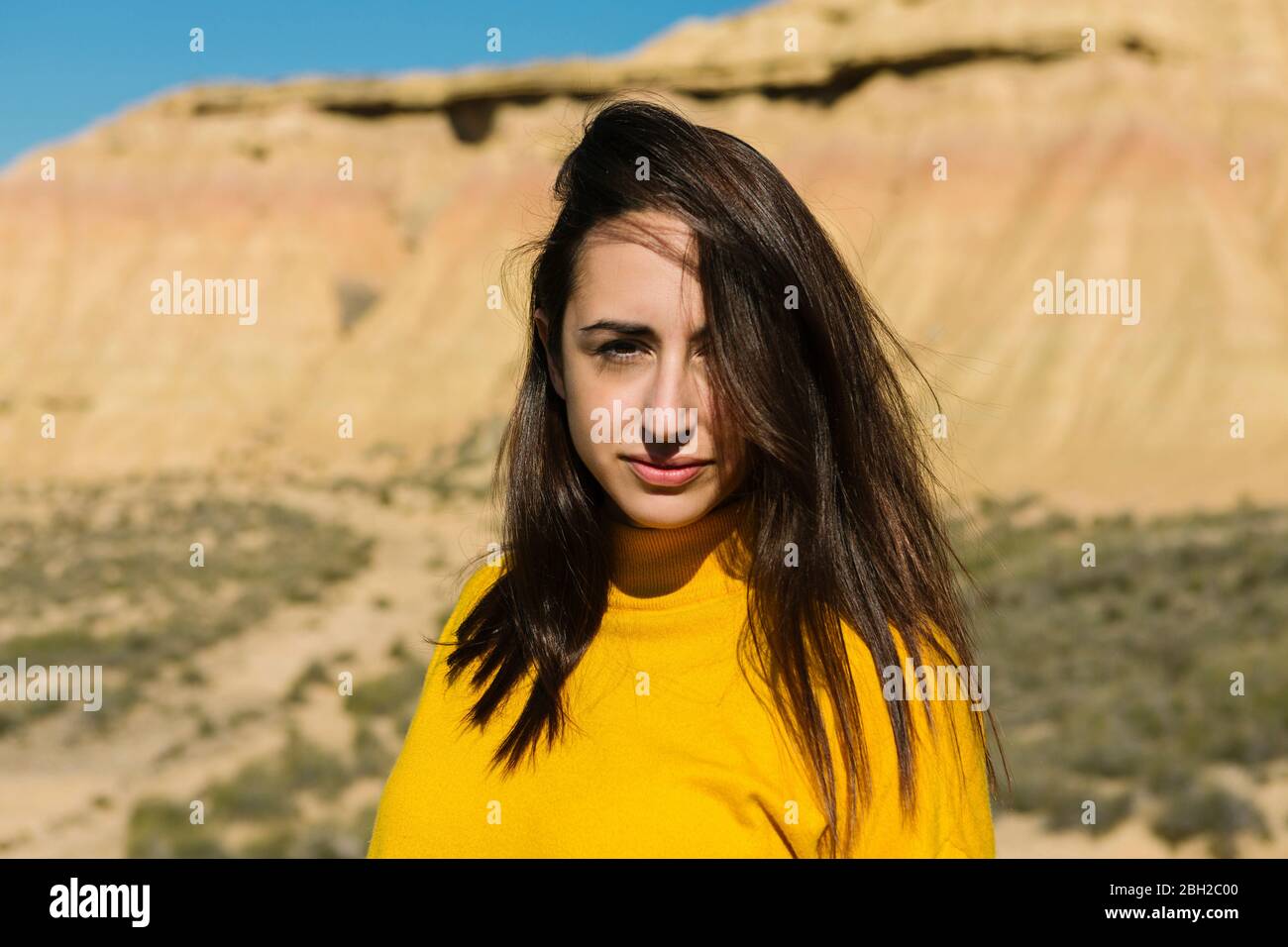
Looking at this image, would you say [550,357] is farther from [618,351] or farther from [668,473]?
[668,473]

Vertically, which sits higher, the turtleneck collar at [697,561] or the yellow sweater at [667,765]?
the turtleneck collar at [697,561]

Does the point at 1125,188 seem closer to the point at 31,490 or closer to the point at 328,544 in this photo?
the point at 328,544

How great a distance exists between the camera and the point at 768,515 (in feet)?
5.78

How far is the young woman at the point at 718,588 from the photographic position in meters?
1.60

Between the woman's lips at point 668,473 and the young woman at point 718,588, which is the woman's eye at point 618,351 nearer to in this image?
the young woman at point 718,588

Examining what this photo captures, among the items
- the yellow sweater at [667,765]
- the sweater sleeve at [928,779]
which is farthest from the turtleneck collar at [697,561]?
the sweater sleeve at [928,779]

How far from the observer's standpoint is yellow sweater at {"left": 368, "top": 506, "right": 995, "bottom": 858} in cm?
158

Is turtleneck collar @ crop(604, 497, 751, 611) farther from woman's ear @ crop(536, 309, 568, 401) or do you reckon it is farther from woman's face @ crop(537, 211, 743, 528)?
woman's ear @ crop(536, 309, 568, 401)

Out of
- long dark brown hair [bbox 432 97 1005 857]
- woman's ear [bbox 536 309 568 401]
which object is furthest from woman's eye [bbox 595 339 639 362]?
woman's ear [bbox 536 309 568 401]

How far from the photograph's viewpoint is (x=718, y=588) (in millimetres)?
1816

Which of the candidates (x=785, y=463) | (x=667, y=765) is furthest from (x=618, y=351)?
(x=667, y=765)

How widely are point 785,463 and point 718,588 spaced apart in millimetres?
250

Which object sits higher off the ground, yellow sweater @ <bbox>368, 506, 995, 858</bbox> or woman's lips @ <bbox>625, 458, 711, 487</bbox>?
woman's lips @ <bbox>625, 458, 711, 487</bbox>

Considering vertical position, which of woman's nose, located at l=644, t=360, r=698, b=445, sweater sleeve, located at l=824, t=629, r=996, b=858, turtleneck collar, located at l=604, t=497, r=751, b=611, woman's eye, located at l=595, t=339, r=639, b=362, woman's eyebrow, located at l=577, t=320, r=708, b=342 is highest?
woman's eyebrow, located at l=577, t=320, r=708, b=342
